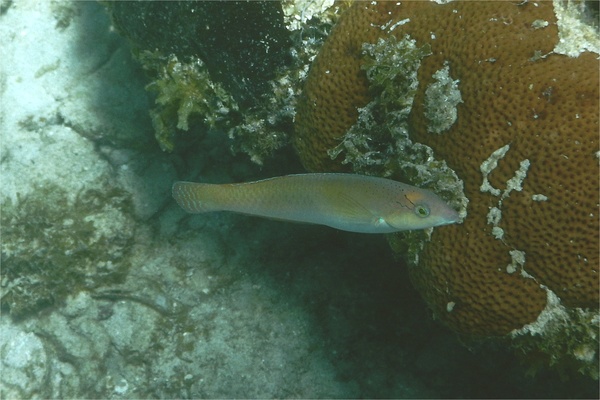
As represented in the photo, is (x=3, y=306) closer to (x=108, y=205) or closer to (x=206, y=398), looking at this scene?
(x=108, y=205)

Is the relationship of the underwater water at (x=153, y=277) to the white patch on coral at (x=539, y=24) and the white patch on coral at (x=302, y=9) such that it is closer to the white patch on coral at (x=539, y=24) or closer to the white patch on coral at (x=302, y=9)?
the white patch on coral at (x=302, y=9)

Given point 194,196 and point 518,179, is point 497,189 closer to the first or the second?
point 518,179

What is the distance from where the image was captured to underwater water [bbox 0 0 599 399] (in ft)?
16.2

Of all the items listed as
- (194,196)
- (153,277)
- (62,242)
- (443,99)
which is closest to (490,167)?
(443,99)

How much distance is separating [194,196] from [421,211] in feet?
4.62

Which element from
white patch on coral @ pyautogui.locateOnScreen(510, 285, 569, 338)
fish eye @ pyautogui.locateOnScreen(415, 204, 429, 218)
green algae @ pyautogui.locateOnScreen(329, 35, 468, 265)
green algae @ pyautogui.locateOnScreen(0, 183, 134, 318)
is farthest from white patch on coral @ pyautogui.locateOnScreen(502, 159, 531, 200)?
green algae @ pyautogui.locateOnScreen(0, 183, 134, 318)

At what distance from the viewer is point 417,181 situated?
3107 millimetres

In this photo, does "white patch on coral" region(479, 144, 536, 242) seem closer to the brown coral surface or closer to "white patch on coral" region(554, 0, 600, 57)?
the brown coral surface

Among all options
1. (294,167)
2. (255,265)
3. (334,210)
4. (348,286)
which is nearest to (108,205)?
(255,265)

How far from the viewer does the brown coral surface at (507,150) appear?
2658 millimetres

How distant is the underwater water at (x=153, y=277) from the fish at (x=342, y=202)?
2.03 metres

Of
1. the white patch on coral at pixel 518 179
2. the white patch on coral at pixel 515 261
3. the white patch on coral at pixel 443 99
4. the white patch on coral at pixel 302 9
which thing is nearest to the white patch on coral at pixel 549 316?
the white patch on coral at pixel 515 261

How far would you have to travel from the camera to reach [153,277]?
5.57 m

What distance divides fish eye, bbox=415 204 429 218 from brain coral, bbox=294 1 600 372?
0.80m
